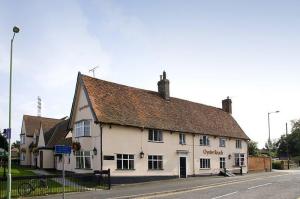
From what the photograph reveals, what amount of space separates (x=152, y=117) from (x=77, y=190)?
43.0 feet

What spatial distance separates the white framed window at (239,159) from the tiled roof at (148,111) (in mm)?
2403

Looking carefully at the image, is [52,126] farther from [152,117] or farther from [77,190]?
[77,190]

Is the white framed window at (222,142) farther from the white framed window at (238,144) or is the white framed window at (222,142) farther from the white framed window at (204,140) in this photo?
the white framed window at (238,144)

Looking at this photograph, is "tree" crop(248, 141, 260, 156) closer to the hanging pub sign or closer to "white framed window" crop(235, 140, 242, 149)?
"white framed window" crop(235, 140, 242, 149)

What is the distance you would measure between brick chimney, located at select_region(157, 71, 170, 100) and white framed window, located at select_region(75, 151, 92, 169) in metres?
12.3

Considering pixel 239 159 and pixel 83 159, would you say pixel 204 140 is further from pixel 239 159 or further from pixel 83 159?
pixel 83 159

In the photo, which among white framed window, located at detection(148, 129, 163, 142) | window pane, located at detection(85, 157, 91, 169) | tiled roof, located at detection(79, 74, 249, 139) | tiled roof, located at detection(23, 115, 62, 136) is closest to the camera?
window pane, located at detection(85, 157, 91, 169)

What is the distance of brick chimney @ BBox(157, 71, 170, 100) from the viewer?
43.4m

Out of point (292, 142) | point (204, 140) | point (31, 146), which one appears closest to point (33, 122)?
point (31, 146)

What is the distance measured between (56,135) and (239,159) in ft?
76.5

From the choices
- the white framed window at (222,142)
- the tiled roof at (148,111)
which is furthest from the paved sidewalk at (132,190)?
the white framed window at (222,142)

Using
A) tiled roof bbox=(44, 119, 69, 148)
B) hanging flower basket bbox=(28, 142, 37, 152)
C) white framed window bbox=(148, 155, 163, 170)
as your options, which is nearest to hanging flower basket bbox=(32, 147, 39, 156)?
hanging flower basket bbox=(28, 142, 37, 152)

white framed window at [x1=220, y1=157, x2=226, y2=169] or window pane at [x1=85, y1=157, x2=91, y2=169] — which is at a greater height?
window pane at [x1=85, y1=157, x2=91, y2=169]

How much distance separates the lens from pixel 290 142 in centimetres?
10744
